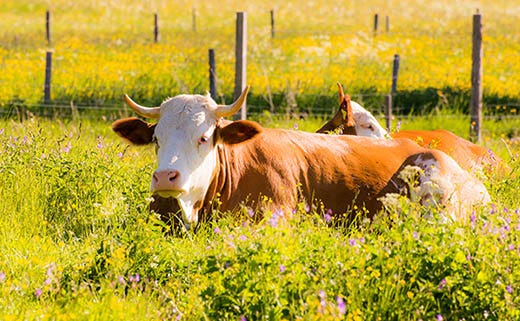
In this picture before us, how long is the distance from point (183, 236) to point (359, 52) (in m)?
16.4

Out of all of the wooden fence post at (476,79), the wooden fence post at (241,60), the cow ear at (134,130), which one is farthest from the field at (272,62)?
the cow ear at (134,130)

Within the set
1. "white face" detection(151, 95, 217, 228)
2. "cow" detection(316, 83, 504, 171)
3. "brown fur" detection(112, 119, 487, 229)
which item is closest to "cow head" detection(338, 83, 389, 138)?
"cow" detection(316, 83, 504, 171)

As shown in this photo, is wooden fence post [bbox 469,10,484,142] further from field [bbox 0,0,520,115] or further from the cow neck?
the cow neck

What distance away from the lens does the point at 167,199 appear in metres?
7.12

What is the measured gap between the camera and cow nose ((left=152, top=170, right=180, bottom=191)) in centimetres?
642

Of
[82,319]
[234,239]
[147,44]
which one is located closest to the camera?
[82,319]

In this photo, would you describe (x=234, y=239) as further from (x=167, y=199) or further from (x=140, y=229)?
(x=167, y=199)

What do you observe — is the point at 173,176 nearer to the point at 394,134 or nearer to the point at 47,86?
the point at 394,134

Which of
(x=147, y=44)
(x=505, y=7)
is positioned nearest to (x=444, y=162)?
(x=147, y=44)

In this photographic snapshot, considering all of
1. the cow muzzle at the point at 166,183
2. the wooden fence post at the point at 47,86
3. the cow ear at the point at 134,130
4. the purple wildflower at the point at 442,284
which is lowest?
the wooden fence post at the point at 47,86

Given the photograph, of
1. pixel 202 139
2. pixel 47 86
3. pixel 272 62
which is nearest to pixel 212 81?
pixel 47 86

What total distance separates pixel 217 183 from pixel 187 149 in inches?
20.3

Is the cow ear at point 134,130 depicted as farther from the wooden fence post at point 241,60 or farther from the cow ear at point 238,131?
the wooden fence post at point 241,60

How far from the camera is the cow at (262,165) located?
22.4ft
